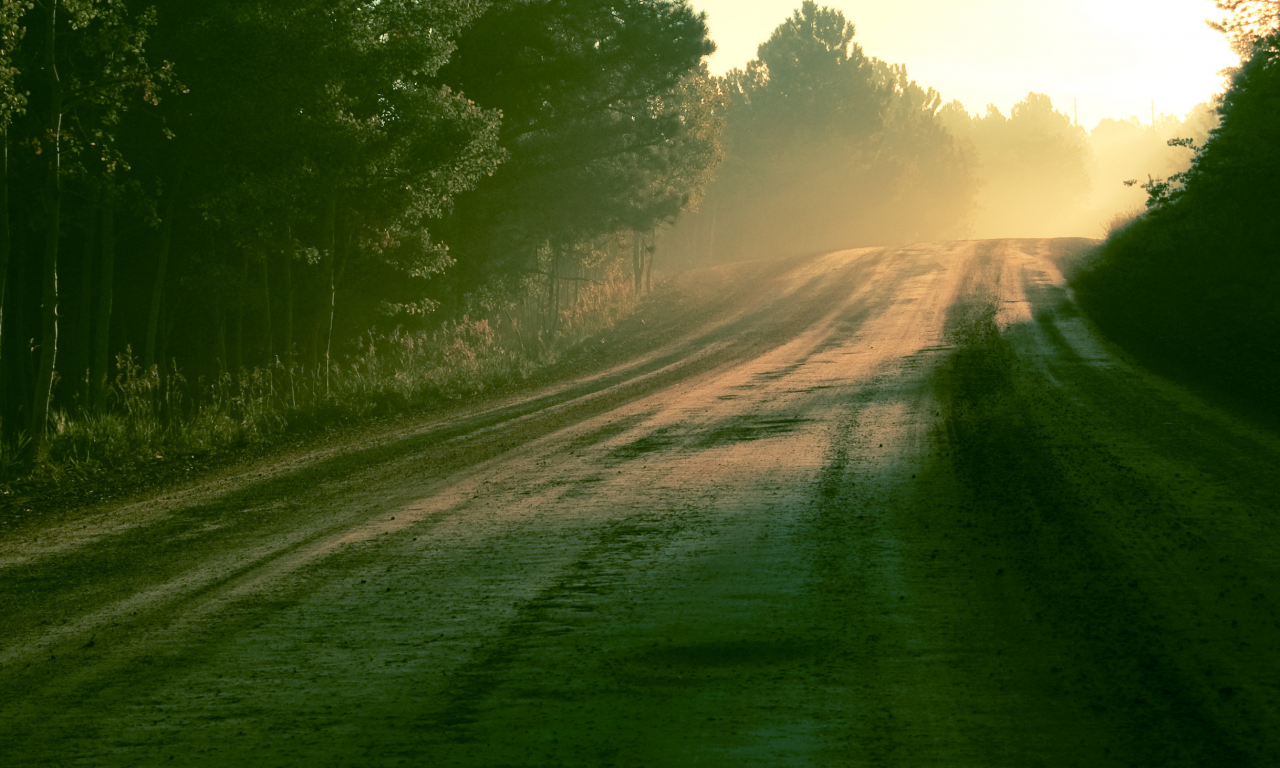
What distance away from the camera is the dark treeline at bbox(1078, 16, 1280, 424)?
13.7 metres

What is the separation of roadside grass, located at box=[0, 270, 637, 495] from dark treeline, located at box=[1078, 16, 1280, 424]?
10446mm

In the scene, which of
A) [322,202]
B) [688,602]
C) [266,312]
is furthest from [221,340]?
[688,602]

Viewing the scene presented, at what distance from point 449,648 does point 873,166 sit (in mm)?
65339

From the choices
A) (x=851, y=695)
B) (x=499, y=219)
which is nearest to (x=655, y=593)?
(x=851, y=695)

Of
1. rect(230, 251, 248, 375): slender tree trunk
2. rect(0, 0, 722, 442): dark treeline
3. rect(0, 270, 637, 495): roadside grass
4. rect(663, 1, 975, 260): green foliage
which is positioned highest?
rect(663, 1, 975, 260): green foliage

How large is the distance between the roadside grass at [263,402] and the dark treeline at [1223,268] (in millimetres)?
10446

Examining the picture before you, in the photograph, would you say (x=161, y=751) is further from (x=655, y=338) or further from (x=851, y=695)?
(x=655, y=338)

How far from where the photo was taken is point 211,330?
20453 mm

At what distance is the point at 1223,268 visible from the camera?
53.9 feet

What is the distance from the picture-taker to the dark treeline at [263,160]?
12367 mm

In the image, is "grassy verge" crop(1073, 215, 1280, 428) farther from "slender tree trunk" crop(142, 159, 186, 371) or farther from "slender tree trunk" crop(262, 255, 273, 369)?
"slender tree trunk" crop(262, 255, 273, 369)

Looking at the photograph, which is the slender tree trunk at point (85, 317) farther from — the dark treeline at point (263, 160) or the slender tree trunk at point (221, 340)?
the slender tree trunk at point (221, 340)

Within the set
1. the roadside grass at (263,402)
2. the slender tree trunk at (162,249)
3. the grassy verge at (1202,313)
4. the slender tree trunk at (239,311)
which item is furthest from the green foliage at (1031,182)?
the slender tree trunk at (162,249)

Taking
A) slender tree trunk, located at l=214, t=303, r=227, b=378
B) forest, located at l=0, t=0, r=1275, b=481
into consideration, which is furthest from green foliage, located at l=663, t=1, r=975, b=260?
slender tree trunk, located at l=214, t=303, r=227, b=378
